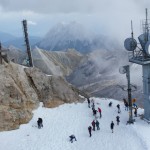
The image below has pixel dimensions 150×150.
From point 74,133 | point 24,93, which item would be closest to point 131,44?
point 74,133

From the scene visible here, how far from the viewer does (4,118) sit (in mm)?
45344

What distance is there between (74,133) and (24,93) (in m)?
10.3

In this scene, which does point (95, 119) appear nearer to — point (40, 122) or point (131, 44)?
point (40, 122)

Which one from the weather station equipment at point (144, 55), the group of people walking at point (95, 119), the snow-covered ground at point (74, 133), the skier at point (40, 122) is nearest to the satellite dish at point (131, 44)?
the weather station equipment at point (144, 55)

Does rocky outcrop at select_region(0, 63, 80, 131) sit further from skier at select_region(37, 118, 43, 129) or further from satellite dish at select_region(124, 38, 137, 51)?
satellite dish at select_region(124, 38, 137, 51)

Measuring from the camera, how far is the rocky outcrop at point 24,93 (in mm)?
46281

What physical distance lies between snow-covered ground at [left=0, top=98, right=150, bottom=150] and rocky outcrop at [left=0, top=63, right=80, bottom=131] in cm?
134

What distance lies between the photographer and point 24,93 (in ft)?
166

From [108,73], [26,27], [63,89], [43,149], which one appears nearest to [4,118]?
[43,149]

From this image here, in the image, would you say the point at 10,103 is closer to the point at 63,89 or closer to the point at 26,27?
the point at 63,89

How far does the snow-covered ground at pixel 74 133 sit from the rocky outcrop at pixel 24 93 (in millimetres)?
1338

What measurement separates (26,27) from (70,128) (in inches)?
797

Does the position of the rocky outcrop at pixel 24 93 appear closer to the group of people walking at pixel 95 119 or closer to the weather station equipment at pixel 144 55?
the group of people walking at pixel 95 119

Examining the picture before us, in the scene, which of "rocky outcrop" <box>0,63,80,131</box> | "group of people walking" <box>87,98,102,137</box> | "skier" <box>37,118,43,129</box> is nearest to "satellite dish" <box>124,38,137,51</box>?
"group of people walking" <box>87,98,102,137</box>
